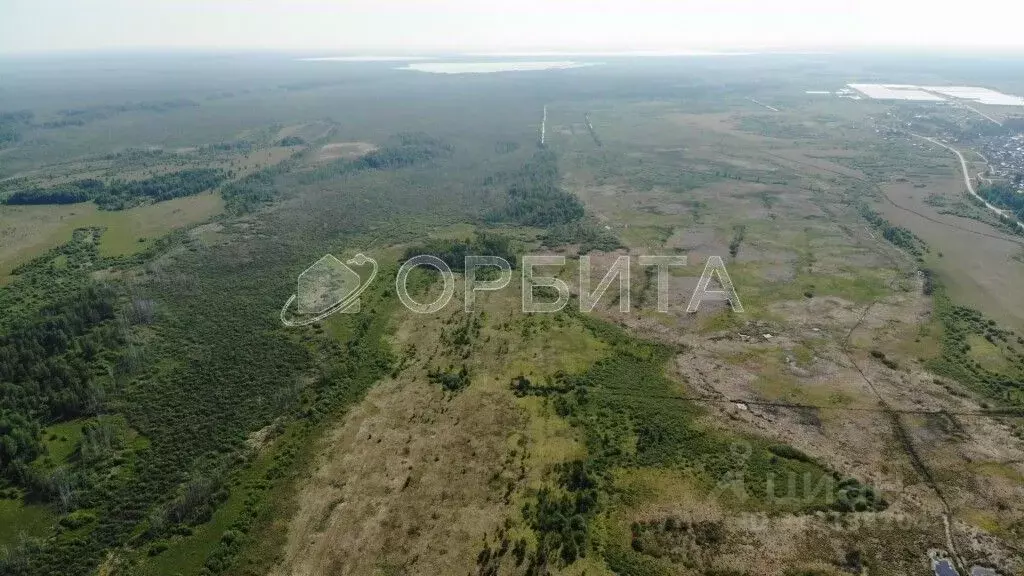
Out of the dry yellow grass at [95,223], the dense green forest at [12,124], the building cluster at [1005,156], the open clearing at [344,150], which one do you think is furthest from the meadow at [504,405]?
the dense green forest at [12,124]

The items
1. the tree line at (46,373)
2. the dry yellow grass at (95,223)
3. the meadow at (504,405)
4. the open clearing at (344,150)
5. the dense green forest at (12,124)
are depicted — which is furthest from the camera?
the dense green forest at (12,124)

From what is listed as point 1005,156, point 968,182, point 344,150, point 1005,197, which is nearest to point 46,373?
point 344,150

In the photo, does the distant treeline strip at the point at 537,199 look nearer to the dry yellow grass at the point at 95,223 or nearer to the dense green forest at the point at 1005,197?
the dry yellow grass at the point at 95,223

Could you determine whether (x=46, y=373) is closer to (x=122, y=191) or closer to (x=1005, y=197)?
(x=122, y=191)

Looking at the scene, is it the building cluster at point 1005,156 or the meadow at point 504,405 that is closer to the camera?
the meadow at point 504,405

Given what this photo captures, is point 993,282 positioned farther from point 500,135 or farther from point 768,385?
point 500,135

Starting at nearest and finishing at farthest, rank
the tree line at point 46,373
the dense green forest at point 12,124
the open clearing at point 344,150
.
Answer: the tree line at point 46,373
the open clearing at point 344,150
the dense green forest at point 12,124

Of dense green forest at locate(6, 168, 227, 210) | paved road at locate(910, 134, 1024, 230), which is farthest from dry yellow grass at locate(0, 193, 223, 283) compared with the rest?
paved road at locate(910, 134, 1024, 230)

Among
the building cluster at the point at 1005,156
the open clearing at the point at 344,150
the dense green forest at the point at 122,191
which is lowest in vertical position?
the dense green forest at the point at 122,191

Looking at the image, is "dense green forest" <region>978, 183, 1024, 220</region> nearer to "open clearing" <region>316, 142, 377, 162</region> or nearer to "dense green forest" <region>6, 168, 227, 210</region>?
"open clearing" <region>316, 142, 377, 162</region>
